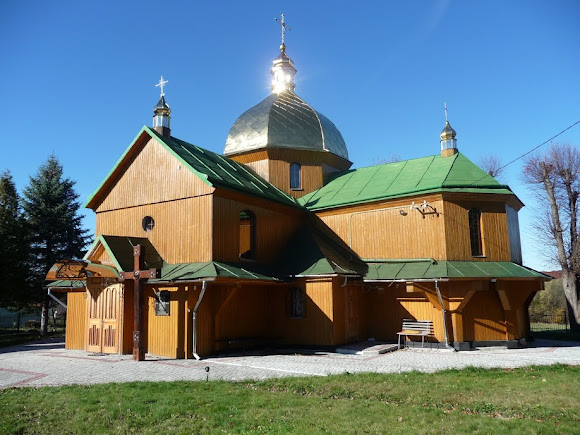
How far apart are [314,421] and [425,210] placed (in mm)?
11853

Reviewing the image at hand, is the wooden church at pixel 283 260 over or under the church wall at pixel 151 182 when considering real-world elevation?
under

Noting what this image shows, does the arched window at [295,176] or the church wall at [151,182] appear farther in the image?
the arched window at [295,176]

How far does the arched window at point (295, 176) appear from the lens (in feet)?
72.1

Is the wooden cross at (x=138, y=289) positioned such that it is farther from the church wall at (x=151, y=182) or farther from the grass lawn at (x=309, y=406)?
the grass lawn at (x=309, y=406)

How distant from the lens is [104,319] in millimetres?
15734

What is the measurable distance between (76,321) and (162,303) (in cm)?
475

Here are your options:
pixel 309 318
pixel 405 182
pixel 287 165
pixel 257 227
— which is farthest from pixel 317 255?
pixel 287 165

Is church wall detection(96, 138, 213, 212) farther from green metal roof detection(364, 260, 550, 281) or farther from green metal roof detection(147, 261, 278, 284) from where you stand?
green metal roof detection(364, 260, 550, 281)

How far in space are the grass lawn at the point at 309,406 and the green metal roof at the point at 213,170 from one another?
25.8 ft

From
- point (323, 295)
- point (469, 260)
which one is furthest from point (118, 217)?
point (469, 260)

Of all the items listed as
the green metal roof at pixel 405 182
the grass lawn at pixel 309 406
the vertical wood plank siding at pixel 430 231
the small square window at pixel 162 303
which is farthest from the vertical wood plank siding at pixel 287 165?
the grass lawn at pixel 309 406

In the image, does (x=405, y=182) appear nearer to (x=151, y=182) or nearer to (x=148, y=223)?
(x=151, y=182)

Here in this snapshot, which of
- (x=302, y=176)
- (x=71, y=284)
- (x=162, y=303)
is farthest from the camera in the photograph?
(x=302, y=176)

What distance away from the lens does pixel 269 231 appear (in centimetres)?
1814
